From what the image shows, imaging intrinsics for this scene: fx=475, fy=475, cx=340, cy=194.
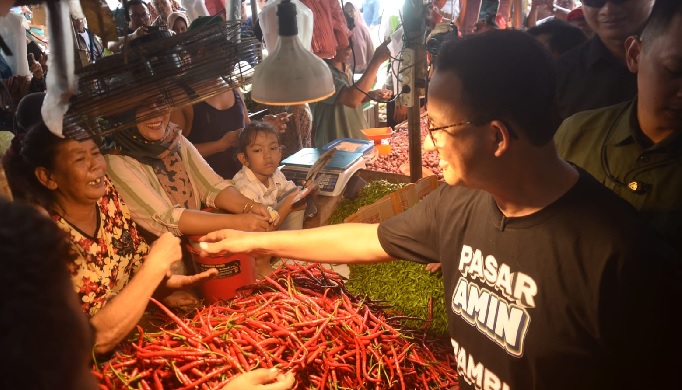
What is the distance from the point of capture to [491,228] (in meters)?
1.38

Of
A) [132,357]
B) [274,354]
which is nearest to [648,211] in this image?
[274,354]

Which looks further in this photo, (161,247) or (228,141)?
(228,141)

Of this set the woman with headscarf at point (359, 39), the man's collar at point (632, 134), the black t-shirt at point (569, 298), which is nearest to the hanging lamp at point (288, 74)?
the black t-shirt at point (569, 298)

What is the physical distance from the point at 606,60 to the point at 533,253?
2.02 metres

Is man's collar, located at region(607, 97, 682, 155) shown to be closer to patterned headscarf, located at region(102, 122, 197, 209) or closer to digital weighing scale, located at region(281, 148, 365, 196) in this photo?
digital weighing scale, located at region(281, 148, 365, 196)

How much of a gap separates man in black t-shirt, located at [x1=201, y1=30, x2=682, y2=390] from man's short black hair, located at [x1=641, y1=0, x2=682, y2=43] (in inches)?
24.5

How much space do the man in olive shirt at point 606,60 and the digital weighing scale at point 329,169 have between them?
1.40 meters

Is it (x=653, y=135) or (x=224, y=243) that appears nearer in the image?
(x=653, y=135)

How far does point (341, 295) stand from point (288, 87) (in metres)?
0.91

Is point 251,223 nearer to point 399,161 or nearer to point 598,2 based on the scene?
point 399,161

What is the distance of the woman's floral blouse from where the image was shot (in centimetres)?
202

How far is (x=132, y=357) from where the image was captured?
64.2 inches

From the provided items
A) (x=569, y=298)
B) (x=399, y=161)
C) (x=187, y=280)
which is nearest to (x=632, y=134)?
(x=569, y=298)

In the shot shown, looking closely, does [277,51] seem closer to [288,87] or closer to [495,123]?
[288,87]
